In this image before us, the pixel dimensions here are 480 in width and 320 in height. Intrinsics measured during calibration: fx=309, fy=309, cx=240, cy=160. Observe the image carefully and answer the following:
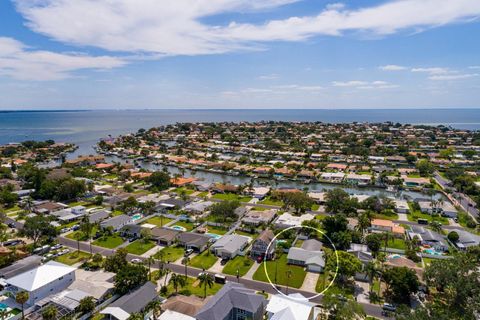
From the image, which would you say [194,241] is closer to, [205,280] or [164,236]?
[164,236]

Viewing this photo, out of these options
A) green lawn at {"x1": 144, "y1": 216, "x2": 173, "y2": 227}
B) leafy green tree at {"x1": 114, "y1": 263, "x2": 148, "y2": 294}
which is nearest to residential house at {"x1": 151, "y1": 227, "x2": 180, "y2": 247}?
green lawn at {"x1": 144, "y1": 216, "x2": 173, "y2": 227}

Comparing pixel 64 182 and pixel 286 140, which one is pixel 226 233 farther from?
pixel 286 140

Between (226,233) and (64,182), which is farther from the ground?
(64,182)

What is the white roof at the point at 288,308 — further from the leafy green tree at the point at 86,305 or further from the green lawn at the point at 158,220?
the green lawn at the point at 158,220

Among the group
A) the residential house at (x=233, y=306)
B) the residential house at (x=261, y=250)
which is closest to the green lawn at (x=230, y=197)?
the residential house at (x=261, y=250)

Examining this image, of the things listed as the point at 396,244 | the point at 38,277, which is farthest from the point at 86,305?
the point at 396,244

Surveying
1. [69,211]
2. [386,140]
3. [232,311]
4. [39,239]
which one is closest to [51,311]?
[232,311]
